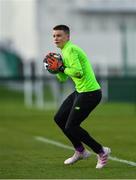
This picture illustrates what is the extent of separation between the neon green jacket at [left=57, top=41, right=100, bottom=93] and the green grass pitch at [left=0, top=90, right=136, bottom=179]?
127cm

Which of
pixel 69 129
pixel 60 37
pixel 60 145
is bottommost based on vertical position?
pixel 60 145

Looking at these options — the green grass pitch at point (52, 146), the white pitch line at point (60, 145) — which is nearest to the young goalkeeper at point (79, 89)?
the green grass pitch at point (52, 146)

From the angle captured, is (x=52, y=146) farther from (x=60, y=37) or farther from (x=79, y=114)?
(x=60, y=37)

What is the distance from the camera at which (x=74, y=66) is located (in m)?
13.5

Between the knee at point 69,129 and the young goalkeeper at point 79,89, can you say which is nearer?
the young goalkeeper at point 79,89

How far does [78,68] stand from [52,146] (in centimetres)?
562

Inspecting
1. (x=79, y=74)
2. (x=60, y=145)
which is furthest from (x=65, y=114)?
(x=60, y=145)

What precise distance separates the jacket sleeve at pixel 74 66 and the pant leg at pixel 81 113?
1.37 ft

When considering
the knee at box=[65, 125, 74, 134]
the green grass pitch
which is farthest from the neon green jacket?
the green grass pitch

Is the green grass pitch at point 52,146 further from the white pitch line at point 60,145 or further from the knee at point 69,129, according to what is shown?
the knee at point 69,129

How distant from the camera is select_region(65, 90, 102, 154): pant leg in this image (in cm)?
1374

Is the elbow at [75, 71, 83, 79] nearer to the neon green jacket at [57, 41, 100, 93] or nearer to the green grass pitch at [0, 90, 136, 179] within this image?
the neon green jacket at [57, 41, 100, 93]

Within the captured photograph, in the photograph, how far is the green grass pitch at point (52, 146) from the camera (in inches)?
518

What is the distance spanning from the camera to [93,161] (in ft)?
49.3
